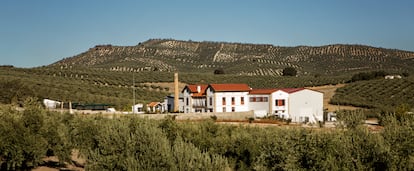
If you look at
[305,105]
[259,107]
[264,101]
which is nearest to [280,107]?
[264,101]

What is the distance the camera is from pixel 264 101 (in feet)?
227

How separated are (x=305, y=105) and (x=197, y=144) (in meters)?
38.1

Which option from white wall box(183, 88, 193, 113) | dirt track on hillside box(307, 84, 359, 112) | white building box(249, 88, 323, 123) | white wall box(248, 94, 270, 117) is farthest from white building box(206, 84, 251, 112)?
dirt track on hillside box(307, 84, 359, 112)

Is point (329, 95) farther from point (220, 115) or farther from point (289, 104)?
point (220, 115)

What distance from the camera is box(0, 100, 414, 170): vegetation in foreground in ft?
67.4

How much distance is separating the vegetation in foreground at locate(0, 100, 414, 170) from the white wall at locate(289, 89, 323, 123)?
32.2 metres

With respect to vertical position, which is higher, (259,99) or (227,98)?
(227,98)

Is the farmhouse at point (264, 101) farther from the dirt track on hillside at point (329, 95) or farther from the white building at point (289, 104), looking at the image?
the dirt track on hillside at point (329, 95)

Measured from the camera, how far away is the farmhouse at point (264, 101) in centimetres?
6844

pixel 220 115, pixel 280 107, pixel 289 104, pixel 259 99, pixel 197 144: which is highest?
pixel 259 99

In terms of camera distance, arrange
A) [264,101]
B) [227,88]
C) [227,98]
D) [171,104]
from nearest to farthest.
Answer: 1. [264,101]
2. [227,98]
3. [227,88]
4. [171,104]

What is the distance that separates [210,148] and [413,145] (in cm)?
1499

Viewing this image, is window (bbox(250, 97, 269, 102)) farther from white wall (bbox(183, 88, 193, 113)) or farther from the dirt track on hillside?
the dirt track on hillside

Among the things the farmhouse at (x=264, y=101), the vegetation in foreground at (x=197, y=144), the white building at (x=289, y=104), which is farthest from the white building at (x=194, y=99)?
the vegetation in foreground at (x=197, y=144)
